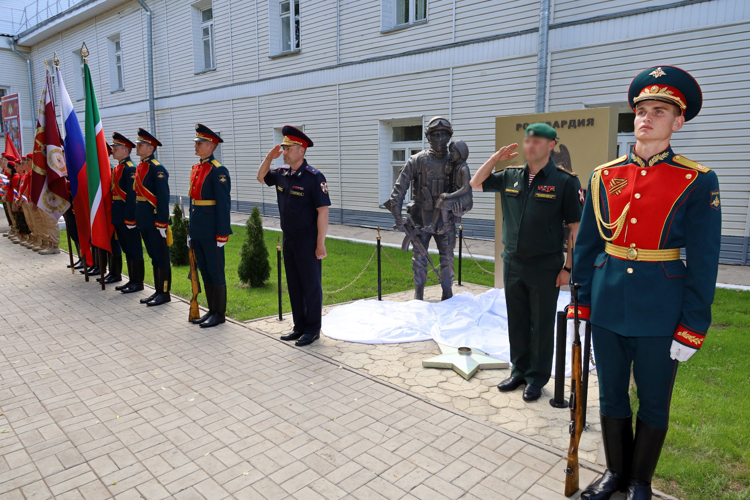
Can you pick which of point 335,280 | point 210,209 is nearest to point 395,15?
point 335,280

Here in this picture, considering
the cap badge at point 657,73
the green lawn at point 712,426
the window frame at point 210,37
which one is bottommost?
the green lawn at point 712,426

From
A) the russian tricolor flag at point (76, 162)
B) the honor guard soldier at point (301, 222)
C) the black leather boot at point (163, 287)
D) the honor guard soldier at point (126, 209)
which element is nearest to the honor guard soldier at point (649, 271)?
the honor guard soldier at point (301, 222)

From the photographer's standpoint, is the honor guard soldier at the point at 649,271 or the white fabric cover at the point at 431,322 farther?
the white fabric cover at the point at 431,322

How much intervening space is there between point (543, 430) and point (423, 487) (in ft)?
3.98

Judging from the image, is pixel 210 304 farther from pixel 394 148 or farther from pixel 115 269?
pixel 394 148

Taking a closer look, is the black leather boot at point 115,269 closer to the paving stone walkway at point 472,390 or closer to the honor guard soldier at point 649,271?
the paving stone walkway at point 472,390

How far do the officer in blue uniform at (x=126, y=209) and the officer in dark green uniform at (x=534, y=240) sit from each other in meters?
5.65

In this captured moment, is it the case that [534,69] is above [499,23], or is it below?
below

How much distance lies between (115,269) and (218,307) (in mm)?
3419

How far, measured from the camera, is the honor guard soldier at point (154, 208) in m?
7.18

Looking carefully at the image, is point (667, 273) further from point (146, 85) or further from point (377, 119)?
point (146, 85)

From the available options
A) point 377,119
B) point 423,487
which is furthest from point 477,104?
point 423,487

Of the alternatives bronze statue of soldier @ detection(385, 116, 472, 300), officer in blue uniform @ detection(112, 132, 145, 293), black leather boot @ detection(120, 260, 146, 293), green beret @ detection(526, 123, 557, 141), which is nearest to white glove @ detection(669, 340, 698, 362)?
green beret @ detection(526, 123, 557, 141)

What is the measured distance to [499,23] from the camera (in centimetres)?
1194
